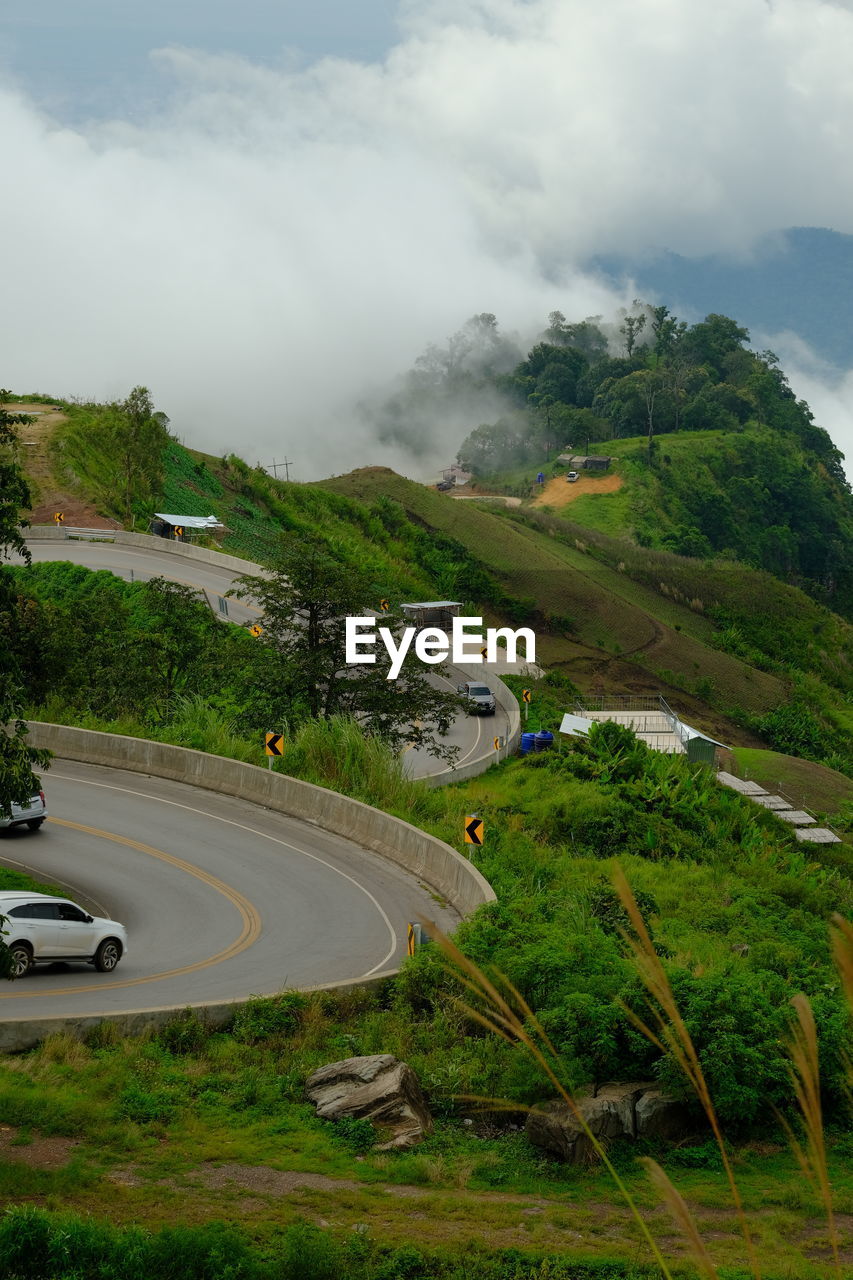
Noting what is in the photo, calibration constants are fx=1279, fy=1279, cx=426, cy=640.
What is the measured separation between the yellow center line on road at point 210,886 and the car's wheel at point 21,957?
591mm

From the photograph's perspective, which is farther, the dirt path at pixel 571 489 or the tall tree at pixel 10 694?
the dirt path at pixel 571 489

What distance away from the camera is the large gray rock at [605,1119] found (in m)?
16.8

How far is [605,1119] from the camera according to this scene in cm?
1750

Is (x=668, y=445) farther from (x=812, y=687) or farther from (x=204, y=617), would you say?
(x=204, y=617)

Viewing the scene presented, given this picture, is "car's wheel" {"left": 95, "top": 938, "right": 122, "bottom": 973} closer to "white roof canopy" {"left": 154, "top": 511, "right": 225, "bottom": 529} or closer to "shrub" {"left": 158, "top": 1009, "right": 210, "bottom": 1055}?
"shrub" {"left": 158, "top": 1009, "right": 210, "bottom": 1055}

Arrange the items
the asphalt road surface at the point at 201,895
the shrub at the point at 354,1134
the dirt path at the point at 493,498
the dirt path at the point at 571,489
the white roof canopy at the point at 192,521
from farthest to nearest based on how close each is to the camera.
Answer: the dirt path at the point at 571,489 → the dirt path at the point at 493,498 → the white roof canopy at the point at 192,521 → the asphalt road surface at the point at 201,895 → the shrub at the point at 354,1134

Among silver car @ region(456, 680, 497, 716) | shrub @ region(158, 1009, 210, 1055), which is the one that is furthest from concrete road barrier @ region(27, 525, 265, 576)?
shrub @ region(158, 1009, 210, 1055)

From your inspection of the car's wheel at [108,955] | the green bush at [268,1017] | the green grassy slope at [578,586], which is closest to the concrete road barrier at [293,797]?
the green bush at [268,1017]

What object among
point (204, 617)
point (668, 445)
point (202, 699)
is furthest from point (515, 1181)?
point (668, 445)

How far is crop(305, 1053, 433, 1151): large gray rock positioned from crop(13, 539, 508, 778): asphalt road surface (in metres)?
38.9

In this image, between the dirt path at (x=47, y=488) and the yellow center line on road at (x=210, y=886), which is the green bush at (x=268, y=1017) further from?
the dirt path at (x=47, y=488)

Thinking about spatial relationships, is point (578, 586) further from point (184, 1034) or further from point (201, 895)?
point (184, 1034)

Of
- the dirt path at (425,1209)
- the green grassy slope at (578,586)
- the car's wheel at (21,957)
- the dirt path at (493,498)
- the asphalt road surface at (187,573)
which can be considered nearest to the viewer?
the dirt path at (425,1209)

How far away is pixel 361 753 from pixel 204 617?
20.7 metres
